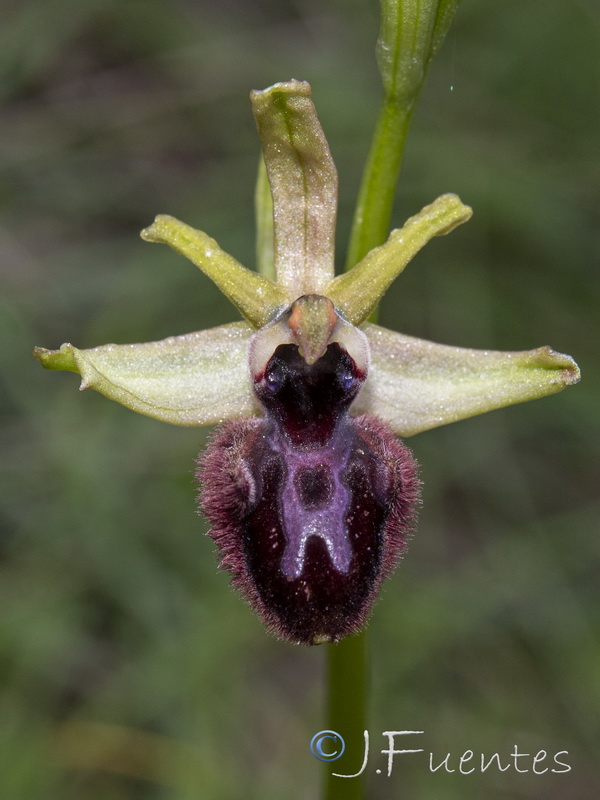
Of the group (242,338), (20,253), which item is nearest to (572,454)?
(20,253)

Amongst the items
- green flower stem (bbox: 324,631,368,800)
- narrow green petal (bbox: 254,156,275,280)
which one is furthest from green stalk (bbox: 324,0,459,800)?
narrow green petal (bbox: 254,156,275,280)

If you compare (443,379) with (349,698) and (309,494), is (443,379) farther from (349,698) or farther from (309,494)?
(349,698)

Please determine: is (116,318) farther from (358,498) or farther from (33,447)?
(358,498)

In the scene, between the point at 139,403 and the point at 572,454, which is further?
the point at 572,454

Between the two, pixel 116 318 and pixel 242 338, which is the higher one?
pixel 116 318

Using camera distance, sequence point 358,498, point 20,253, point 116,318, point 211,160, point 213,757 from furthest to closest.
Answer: point 211,160, point 20,253, point 116,318, point 213,757, point 358,498

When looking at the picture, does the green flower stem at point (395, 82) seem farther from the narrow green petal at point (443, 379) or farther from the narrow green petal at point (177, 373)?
the narrow green petal at point (177, 373)
